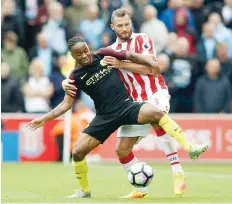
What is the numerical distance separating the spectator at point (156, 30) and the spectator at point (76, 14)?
1501mm

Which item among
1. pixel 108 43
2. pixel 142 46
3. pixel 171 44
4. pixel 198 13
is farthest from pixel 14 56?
pixel 142 46

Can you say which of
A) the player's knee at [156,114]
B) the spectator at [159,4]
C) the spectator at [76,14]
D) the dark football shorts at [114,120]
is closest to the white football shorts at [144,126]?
the dark football shorts at [114,120]

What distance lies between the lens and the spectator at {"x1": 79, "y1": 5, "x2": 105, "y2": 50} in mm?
20578

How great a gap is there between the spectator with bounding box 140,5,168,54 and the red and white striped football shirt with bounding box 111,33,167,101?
8416mm

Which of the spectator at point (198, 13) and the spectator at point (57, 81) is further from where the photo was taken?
the spectator at point (198, 13)

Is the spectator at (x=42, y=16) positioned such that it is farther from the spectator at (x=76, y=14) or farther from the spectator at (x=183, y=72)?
the spectator at (x=183, y=72)

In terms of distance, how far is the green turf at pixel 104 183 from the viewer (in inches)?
451

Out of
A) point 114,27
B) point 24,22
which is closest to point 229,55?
point 24,22

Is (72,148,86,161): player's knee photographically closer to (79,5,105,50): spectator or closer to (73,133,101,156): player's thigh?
(73,133,101,156): player's thigh

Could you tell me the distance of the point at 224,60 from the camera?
20.7m

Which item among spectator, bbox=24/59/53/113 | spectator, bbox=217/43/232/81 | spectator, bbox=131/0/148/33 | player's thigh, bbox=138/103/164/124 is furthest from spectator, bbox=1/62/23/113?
player's thigh, bbox=138/103/164/124

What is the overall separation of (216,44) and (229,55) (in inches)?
18.4

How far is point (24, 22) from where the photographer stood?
21078 mm

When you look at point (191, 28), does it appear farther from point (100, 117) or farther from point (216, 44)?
point (100, 117)
